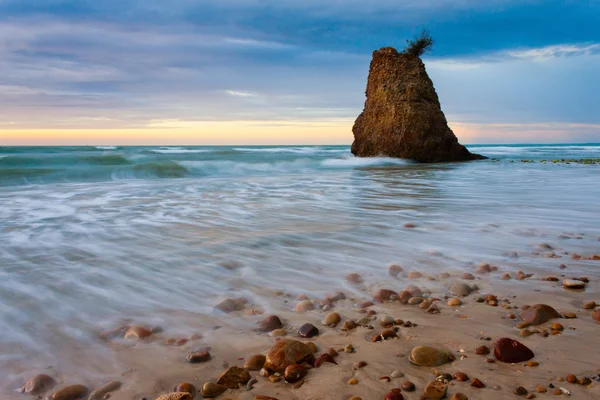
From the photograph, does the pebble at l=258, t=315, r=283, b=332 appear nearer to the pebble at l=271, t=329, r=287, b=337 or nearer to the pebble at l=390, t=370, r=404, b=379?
the pebble at l=271, t=329, r=287, b=337

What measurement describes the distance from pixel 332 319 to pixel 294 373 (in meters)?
0.52

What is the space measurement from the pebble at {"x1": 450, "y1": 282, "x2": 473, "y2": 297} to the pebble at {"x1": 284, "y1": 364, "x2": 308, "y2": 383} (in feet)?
3.90

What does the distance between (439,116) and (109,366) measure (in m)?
17.4

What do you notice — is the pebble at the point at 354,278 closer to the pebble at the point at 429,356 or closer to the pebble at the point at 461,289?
the pebble at the point at 461,289

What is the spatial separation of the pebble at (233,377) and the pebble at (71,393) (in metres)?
0.48

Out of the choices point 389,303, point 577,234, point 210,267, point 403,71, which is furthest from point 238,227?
point 403,71

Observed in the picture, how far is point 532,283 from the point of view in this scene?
2.58 m

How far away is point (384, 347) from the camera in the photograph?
5.96 ft

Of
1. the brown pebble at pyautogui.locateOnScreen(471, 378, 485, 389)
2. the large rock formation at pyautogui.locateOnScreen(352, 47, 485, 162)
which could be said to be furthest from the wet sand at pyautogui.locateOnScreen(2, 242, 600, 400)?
the large rock formation at pyautogui.locateOnScreen(352, 47, 485, 162)

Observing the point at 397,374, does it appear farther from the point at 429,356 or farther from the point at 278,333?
the point at 278,333

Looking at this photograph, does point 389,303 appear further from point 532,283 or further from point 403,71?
point 403,71

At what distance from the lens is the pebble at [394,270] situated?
2.84 m

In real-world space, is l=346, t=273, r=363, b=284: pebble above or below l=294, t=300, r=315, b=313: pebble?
above

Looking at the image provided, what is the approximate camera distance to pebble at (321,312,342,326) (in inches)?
81.7
